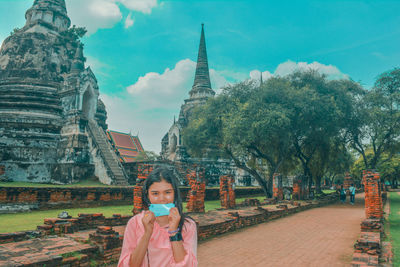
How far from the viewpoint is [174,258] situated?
6.70 ft

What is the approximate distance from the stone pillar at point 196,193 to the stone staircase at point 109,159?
19.6 feet

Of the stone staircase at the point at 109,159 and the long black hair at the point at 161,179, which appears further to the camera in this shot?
the stone staircase at the point at 109,159

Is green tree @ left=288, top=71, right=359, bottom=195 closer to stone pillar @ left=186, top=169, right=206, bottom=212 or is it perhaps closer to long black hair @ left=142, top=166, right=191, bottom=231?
stone pillar @ left=186, top=169, right=206, bottom=212

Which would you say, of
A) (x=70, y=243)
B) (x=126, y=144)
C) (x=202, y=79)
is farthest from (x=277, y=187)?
(x=202, y=79)

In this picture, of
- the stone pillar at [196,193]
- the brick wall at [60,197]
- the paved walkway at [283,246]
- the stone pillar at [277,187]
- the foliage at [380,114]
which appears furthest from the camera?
the foliage at [380,114]

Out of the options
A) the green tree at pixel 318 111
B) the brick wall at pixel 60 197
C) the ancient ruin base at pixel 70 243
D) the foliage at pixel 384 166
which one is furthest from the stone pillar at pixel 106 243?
the foliage at pixel 384 166

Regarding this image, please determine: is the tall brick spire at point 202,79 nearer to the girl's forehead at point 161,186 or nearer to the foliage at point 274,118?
the foliage at point 274,118

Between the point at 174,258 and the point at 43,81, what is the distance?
62.5ft

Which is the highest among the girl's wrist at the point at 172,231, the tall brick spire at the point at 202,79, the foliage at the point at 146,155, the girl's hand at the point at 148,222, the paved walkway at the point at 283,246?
the tall brick spire at the point at 202,79

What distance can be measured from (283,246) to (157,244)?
18.3 ft

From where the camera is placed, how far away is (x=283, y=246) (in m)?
6.91

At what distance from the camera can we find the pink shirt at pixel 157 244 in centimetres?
210

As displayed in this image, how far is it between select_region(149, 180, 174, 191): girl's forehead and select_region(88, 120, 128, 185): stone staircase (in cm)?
1334

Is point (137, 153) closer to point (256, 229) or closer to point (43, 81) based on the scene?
point (43, 81)
